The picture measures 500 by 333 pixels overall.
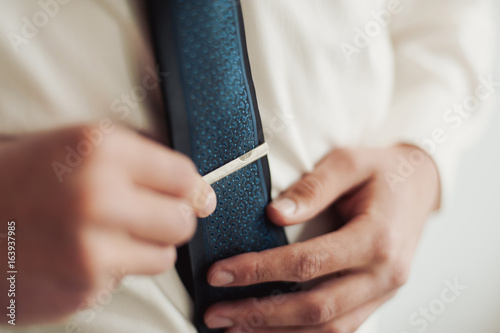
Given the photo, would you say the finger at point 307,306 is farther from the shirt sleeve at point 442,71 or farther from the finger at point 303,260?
the shirt sleeve at point 442,71

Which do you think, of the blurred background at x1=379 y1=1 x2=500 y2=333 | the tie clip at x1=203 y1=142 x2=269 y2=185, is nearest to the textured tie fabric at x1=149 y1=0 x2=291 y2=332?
the tie clip at x1=203 y1=142 x2=269 y2=185

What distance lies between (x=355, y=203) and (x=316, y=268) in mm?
120

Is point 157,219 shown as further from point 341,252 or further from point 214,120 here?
point 341,252

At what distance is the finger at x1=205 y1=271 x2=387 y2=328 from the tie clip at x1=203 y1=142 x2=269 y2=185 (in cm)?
12

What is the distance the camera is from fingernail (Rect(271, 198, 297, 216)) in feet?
1.18

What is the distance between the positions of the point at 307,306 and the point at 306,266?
5 centimetres

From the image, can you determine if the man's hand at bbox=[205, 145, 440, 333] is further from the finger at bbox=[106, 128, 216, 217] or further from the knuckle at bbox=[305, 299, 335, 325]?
the finger at bbox=[106, 128, 216, 217]

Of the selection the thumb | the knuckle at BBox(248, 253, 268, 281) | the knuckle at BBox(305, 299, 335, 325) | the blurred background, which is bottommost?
the blurred background

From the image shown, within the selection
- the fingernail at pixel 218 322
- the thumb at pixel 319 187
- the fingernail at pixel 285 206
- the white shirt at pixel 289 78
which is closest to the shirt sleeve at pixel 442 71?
the white shirt at pixel 289 78

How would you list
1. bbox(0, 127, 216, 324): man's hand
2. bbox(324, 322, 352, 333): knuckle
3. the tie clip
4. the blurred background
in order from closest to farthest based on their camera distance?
bbox(0, 127, 216, 324): man's hand → the tie clip → bbox(324, 322, 352, 333): knuckle → the blurred background

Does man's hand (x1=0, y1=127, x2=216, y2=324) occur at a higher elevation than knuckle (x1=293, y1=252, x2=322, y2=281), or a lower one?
higher

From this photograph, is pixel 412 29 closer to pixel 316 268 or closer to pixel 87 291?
pixel 316 268

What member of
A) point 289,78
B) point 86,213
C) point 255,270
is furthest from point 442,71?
point 86,213

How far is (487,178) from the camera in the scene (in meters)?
0.97
